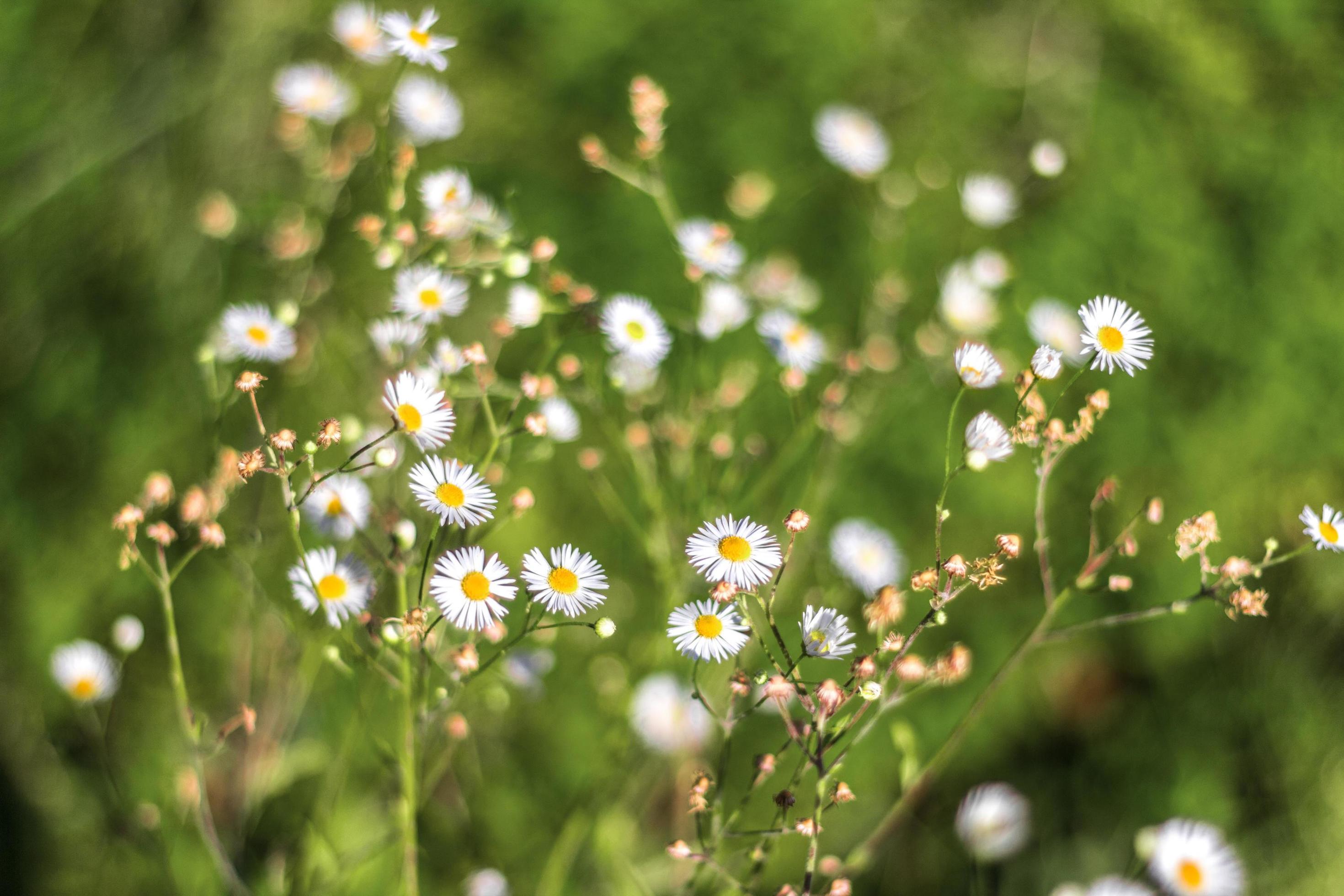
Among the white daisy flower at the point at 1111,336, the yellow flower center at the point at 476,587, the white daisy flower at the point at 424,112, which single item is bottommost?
the yellow flower center at the point at 476,587

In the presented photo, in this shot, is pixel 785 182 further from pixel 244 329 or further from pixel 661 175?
pixel 244 329

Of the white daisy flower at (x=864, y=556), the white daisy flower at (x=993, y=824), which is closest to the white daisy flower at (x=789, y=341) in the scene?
the white daisy flower at (x=864, y=556)

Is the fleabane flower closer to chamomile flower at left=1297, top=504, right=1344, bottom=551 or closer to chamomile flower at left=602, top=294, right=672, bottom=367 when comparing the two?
chamomile flower at left=602, top=294, right=672, bottom=367

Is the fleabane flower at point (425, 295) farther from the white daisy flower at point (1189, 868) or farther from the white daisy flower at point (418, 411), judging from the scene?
the white daisy flower at point (1189, 868)

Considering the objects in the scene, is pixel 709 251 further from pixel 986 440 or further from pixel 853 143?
pixel 853 143

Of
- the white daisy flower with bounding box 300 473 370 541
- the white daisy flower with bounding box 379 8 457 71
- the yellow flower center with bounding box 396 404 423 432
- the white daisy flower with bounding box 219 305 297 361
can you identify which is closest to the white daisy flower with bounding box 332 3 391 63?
the white daisy flower with bounding box 379 8 457 71

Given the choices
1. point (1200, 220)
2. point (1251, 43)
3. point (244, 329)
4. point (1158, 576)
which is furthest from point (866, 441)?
point (1251, 43)

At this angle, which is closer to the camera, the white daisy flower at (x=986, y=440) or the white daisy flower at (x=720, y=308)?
the white daisy flower at (x=986, y=440)
